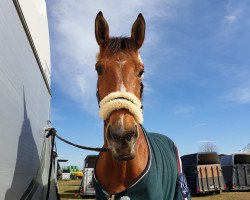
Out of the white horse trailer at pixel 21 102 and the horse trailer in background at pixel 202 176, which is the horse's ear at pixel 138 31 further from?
the horse trailer in background at pixel 202 176

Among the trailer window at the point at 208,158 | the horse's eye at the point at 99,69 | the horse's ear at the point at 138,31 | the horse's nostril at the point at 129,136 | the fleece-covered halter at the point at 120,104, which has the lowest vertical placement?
the horse's nostril at the point at 129,136

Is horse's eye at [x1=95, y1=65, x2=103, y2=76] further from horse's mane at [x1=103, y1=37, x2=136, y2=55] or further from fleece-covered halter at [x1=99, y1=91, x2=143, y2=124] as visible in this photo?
fleece-covered halter at [x1=99, y1=91, x2=143, y2=124]

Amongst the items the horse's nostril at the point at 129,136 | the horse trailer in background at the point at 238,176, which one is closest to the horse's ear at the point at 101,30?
the horse's nostril at the point at 129,136

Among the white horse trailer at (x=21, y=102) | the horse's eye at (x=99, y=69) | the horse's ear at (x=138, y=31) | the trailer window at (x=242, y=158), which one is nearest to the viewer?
the white horse trailer at (x=21, y=102)

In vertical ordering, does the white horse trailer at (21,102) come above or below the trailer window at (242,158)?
below

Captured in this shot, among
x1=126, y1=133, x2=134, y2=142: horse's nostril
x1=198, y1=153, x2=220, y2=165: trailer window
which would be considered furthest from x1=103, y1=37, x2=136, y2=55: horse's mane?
x1=198, y1=153, x2=220, y2=165: trailer window

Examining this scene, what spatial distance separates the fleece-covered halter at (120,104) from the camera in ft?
10.5

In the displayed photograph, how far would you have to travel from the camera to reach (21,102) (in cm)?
380

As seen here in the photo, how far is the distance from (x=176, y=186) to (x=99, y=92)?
1.83 metres

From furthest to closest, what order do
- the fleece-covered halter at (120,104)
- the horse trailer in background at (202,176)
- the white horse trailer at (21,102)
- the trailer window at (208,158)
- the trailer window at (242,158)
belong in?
the trailer window at (242,158) < the trailer window at (208,158) < the horse trailer in background at (202,176) < the fleece-covered halter at (120,104) < the white horse trailer at (21,102)

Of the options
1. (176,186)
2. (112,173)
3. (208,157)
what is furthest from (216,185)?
(112,173)

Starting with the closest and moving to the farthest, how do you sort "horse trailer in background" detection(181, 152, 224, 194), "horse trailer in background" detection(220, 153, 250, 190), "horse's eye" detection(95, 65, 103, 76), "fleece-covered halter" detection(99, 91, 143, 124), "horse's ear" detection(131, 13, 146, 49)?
"fleece-covered halter" detection(99, 91, 143, 124) < "horse's eye" detection(95, 65, 103, 76) < "horse's ear" detection(131, 13, 146, 49) < "horse trailer in background" detection(181, 152, 224, 194) < "horse trailer in background" detection(220, 153, 250, 190)

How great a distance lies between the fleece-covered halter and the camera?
321 centimetres

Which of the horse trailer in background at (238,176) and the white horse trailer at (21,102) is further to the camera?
the horse trailer in background at (238,176)
